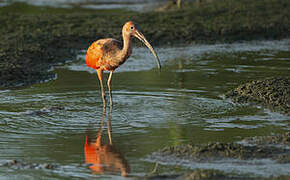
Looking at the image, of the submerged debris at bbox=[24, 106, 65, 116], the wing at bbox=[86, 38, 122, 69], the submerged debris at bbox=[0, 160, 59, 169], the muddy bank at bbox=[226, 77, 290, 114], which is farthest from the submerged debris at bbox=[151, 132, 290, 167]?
the wing at bbox=[86, 38, 122, 69]

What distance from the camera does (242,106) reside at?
32.4ft

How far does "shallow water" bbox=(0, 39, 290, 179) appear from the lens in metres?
6.93

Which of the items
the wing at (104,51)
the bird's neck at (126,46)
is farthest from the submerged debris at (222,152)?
the wing at (104,51)

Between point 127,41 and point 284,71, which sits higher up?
point 127,41

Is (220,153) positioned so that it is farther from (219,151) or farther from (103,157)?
(103,157)

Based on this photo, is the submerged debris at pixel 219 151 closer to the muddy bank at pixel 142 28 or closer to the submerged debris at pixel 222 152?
the submerged debris at pixel 222 152

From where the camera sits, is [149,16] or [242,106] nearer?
[242,106]

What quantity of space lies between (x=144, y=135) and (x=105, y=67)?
2.74m

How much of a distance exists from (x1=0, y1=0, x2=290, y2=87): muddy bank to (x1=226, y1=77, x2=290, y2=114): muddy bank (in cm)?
475

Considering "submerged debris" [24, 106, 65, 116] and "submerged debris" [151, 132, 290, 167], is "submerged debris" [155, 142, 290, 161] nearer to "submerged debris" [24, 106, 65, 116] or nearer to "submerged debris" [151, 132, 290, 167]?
"submerged debris" [151, 132, 290, 167]

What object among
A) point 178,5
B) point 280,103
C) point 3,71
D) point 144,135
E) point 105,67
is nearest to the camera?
point 144,135

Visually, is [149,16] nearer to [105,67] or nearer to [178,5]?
[178,5]

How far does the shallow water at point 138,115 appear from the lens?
22.7ft

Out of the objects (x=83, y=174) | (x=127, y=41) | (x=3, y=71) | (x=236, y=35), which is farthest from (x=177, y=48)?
(x=83, y=174)
